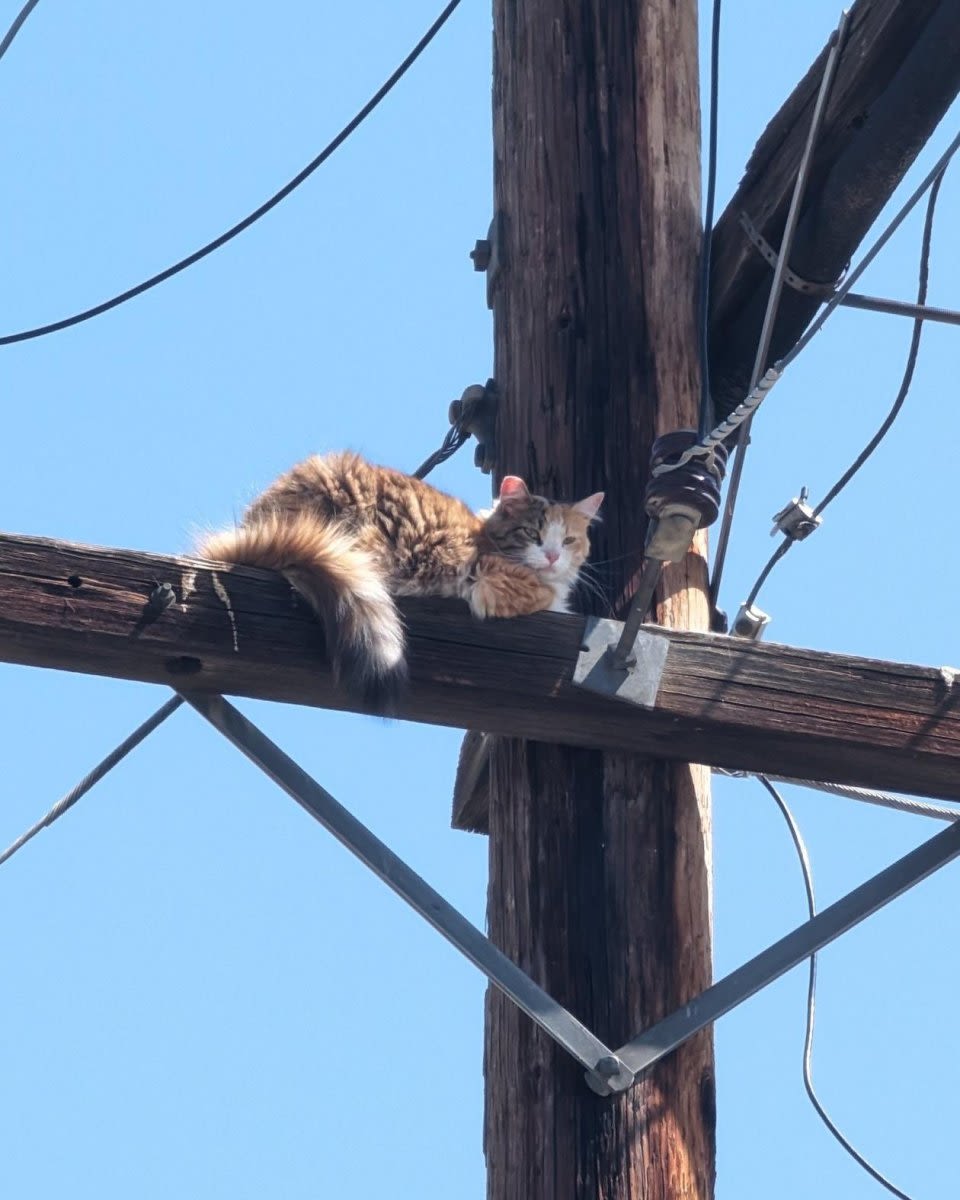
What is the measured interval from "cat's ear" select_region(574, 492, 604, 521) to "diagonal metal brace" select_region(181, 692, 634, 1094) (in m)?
0.81

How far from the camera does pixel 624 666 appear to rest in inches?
125

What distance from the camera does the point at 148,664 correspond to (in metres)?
3.02

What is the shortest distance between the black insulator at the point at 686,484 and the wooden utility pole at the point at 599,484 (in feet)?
0.89

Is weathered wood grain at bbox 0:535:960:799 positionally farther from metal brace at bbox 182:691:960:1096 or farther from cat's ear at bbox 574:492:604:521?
cat's ear at bbox 574:492:604:521

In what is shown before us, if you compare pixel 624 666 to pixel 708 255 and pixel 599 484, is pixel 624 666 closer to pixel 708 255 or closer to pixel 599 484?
pixel 599 484

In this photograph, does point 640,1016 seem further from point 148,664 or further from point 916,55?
point 916,55

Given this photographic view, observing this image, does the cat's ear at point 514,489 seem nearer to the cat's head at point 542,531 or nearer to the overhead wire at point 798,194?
the cat's head at point 542,531

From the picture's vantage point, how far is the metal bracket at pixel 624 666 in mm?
3160

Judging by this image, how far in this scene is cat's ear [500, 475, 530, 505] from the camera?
364cm

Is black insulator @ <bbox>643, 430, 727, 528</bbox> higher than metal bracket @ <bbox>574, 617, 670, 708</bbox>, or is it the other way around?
black insulator @ <bbox>643, 430, 727, 528</bbox>

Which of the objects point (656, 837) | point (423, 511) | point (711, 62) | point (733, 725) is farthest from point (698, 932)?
point (711, 62)

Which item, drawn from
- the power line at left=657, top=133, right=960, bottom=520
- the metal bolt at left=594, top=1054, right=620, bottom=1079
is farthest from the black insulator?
the metal bolt at left=594, top=1054, right=620, bottom=1079

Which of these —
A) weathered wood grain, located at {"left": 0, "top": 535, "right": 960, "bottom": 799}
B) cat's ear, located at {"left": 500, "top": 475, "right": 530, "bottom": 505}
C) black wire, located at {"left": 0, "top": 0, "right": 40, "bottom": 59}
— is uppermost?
black wire, located at {"left": 0, "top": 0, "right": 40, "bottom": 59}

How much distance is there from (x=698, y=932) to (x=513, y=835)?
0.38 meters
